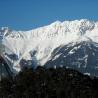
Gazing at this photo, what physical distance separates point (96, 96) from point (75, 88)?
30.7 feet

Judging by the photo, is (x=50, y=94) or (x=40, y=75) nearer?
(x=50, y=94)

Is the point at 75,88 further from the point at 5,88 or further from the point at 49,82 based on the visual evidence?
the point at 5,88

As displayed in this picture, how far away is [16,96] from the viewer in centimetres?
17525

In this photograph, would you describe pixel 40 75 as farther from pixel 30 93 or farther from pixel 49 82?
pixel 30 93

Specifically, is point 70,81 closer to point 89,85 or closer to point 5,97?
point 89,85

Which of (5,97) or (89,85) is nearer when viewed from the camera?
(5,97)

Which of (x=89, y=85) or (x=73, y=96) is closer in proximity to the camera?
(x=73, y=96)

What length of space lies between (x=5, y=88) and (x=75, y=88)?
24862 millimetres

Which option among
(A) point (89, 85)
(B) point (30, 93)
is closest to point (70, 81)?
(A) point (89, 85)

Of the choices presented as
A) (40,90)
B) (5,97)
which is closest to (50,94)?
(40,90)

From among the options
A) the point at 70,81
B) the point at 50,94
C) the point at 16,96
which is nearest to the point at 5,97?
the point at 16,96

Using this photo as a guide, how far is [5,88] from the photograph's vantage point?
179750 millimetres

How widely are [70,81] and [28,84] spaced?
17986 mm

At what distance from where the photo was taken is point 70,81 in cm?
19400
